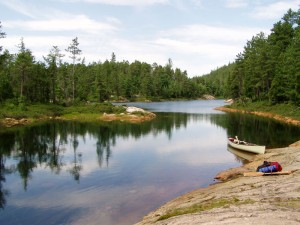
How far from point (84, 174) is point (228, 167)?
15.7m

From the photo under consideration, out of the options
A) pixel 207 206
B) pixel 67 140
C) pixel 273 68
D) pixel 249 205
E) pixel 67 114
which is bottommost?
pixel 67 140

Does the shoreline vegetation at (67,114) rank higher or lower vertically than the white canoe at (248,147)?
higher

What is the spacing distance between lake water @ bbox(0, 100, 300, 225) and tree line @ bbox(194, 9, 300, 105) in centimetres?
1779

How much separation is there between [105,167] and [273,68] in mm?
70231

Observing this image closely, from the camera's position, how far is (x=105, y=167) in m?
33.7

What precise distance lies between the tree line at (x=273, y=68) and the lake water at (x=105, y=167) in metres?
17.8

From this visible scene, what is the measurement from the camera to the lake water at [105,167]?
72.8ft

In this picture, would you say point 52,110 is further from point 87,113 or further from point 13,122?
point 13,122

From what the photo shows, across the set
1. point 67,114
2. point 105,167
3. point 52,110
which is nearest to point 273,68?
point 67,114

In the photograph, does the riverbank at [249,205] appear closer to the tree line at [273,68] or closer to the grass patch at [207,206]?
the grass patch at [207,206]

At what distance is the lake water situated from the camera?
2219cm

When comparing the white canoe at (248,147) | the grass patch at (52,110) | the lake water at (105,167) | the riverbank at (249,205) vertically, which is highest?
the grass patch at (52,110)

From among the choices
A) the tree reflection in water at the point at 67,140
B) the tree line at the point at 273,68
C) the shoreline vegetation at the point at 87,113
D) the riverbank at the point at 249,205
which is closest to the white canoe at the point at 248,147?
the tree reflection in water at the point at 67,140

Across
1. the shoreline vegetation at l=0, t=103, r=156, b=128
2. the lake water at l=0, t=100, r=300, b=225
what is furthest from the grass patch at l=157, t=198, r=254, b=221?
the shoreline vegetation at l=0, t=103, r=156, b=128
